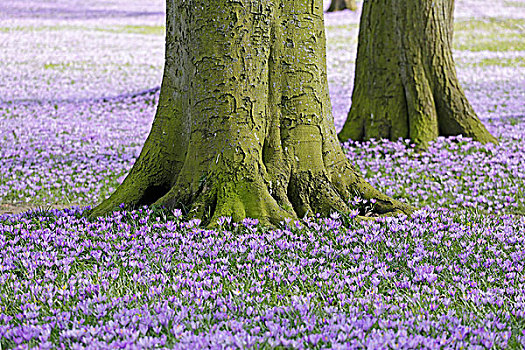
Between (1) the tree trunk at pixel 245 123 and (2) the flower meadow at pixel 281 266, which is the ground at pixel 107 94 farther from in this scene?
(1) the tree trunk at pixel 245 123

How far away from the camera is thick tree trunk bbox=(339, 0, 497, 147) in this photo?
28.4 ft

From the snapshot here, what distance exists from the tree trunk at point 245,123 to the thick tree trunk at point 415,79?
363 centimetres

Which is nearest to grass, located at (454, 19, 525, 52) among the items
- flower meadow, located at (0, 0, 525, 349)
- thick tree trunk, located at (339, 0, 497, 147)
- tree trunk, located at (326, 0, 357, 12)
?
tree trunk, located at (326, 0, 357, 12)

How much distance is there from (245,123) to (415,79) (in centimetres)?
459

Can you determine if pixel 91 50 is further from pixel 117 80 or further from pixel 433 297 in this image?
pixel 433 297

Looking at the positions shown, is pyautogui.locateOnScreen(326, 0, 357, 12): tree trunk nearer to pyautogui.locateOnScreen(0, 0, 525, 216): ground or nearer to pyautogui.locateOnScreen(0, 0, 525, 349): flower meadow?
pyautogui.locateOnScreen(0, 0, 525, 216): ground

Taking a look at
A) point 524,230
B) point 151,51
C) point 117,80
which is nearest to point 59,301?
point 524,230

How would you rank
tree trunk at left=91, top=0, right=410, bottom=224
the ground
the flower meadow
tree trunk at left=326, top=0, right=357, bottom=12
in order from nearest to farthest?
the flower meadow, tree trunk at left=91, top=0, right=410, bottom=224, the ground, tree trunk at left=326, top=0, right=357, bottom=12

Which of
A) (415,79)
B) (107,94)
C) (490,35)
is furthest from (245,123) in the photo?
(490,35)

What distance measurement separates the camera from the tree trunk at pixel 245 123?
4766 millimetres

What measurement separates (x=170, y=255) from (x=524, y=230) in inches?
109

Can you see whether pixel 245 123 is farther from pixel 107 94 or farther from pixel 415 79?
pixel 107 94

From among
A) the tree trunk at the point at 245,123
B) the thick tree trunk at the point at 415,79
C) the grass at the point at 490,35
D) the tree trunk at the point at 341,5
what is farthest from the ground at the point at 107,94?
the tree trunk at the point at 245,123

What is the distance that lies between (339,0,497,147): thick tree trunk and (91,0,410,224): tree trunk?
3628mm
